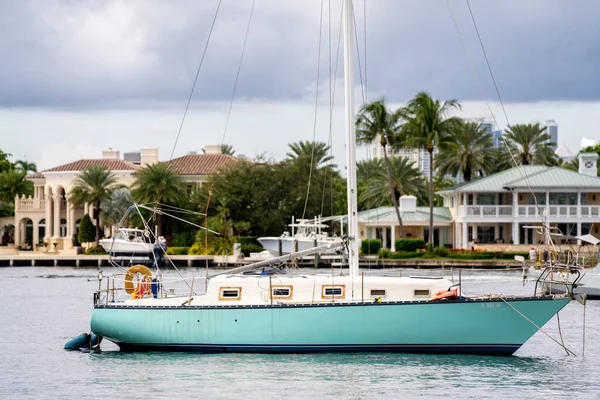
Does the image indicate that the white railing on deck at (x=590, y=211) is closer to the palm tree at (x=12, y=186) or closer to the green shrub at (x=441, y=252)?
the green shrub at (x=441, y=252)

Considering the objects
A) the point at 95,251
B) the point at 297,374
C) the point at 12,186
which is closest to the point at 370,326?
the point at 297,374

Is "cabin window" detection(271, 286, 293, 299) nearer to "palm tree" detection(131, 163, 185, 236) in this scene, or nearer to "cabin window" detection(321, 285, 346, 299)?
"cabin window" detection(321, 285, 346, 299)

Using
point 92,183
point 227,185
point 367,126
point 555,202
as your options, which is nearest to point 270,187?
point 227,185

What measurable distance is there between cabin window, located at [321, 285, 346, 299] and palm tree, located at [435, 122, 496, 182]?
73.7 meters

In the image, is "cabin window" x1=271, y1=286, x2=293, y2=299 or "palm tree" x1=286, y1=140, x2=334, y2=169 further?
"palm tree" x1=286, y1=140, x2=334, y2=169

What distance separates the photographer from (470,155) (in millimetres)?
103062

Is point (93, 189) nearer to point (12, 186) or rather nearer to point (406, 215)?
point (12, 186)

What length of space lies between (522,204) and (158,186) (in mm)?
32223

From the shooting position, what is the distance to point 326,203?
9912 centimetres

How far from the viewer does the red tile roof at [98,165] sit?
112 metres

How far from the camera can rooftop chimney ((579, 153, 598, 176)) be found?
92625mm

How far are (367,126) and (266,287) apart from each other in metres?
67.2

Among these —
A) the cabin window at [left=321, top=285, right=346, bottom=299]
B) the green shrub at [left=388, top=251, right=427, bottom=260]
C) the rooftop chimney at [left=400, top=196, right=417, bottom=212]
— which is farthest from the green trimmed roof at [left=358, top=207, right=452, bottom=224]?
the cabin window at [left=321, top=285, right=346, bottom=299]

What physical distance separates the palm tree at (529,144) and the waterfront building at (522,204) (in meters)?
13.5
